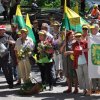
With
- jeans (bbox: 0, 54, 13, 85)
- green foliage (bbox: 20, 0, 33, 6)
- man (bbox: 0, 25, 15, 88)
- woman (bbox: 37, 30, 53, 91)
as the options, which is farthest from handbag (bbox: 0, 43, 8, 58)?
green foliage (bbox: 20, 0, 33, 6)

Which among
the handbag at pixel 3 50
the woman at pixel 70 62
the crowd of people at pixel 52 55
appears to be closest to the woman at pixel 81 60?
the crowd of people at pixel 52 55

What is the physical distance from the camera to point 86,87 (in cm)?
1165

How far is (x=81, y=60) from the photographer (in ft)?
Answer: 37.9

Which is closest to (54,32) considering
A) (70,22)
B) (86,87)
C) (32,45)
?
(70,22)

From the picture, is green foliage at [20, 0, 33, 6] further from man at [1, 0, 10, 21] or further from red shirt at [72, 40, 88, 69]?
red shirt at [72, 40, 88, 69]

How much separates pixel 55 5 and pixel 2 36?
27.2 meters

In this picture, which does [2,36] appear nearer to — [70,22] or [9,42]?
[9,42]

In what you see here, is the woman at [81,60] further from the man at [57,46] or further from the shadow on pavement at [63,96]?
the man at [57,46]

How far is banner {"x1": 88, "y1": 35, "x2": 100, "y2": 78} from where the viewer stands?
11.4 m

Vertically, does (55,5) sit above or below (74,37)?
below

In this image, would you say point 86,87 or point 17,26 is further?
point 17,26

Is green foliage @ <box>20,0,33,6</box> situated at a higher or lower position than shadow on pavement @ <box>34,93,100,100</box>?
lower

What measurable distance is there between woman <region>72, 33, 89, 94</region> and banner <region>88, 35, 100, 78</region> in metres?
0.13

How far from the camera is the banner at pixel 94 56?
11.4 m
